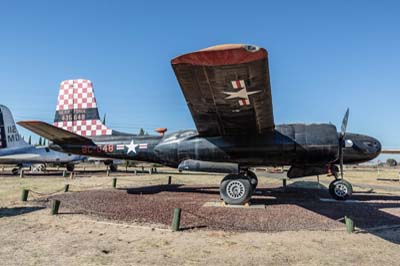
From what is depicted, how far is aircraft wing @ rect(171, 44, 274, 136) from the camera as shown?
5988mm

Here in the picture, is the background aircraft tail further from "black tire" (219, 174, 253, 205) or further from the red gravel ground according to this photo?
"black tire" (219, 174, 253, 205)

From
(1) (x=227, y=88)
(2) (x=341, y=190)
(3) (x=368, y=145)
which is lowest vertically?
(2) (x=341, y=190)

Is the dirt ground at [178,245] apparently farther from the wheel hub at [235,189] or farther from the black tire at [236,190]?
the wheel hub at [235,189]

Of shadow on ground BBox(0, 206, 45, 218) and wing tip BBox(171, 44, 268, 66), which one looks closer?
wing tip BBox(171, 44, 268, 66)

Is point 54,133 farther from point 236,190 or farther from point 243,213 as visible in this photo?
point 243,213

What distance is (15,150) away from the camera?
34.4 m

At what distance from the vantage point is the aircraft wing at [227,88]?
19.6ft

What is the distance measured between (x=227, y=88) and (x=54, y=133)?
28.6 feet

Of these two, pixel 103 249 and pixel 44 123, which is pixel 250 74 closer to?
pixel 103 249

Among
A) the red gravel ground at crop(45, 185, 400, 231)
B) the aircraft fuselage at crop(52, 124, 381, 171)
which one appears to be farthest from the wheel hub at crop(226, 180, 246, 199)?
the aircraft fuselage at crop(52, 124, 381, 171)

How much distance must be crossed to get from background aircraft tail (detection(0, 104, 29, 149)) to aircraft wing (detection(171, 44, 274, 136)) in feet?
101

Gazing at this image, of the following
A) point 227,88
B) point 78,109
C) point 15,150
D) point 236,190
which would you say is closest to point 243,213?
point 236,190

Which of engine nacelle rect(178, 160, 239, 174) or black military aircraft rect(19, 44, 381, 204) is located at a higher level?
black military aircraft rect(19, 44, 381, 204)

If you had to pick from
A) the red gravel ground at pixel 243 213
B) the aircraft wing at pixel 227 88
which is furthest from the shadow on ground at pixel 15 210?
the aircraft wing at pixel 227 88
